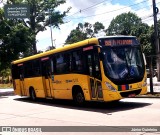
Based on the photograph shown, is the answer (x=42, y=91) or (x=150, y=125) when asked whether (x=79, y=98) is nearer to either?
(x=42, y=91)

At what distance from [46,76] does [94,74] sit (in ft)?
18.3

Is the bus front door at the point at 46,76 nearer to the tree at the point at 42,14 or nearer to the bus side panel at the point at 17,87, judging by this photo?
the bus side panel at the point at 17,87

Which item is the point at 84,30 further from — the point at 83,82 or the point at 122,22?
the point at 83,82

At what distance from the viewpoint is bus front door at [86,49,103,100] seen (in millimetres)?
13805

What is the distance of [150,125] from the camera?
31.6 ft

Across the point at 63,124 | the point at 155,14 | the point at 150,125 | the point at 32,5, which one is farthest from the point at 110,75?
the point at 32,5

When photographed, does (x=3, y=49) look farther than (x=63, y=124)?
Yes

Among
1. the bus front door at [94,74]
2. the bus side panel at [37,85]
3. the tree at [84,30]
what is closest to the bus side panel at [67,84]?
the bus front door at [94,74]

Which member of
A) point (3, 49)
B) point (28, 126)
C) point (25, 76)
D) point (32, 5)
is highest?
point (32, 5)

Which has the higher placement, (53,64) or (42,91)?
(53,64)

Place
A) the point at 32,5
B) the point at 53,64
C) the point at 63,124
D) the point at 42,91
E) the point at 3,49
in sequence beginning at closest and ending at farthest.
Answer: the point at 63,124 < the point at 53,64 < the point at 42,91 < the point at 3,49 < the point at 32,5

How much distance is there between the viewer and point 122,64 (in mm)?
13711

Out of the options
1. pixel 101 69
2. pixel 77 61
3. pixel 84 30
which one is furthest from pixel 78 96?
pixel 84 30

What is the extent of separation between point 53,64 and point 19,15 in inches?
744
